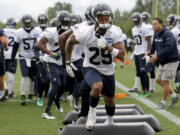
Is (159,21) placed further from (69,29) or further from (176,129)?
(176,129)

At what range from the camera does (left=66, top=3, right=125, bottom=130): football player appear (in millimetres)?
7285

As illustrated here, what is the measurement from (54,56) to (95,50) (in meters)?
2.32

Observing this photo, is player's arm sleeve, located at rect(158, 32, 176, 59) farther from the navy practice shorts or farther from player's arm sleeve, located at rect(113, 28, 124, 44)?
the navy practice shorts

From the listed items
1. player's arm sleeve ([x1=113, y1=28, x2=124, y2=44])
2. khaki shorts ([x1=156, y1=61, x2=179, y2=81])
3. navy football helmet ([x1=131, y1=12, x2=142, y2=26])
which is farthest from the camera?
navy football helmet ([x1=131, y1=12, x2=142, y2=26])

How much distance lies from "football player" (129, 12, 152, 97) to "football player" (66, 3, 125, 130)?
216 inches

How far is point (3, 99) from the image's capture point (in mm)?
12062

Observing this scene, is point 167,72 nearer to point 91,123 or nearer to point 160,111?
point 160,111

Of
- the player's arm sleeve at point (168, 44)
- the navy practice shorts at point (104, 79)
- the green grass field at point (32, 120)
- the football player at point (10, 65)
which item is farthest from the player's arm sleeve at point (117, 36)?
the football player at point (10, 65)

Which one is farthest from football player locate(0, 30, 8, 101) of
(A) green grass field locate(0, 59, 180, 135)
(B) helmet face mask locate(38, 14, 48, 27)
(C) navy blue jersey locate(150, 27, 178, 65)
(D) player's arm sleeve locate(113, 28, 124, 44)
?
(D) player's arm sleeve locate(113, 28, 124, 44)

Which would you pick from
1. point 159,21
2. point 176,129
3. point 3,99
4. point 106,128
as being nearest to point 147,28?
point 159,21

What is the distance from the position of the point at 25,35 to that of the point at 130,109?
3430 mm

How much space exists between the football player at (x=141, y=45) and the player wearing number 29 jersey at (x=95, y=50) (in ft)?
18.3

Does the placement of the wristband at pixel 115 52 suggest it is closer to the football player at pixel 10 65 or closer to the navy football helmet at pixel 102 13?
the navy football helmet at pixel 102 13

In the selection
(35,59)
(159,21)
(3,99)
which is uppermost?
(159,21)
